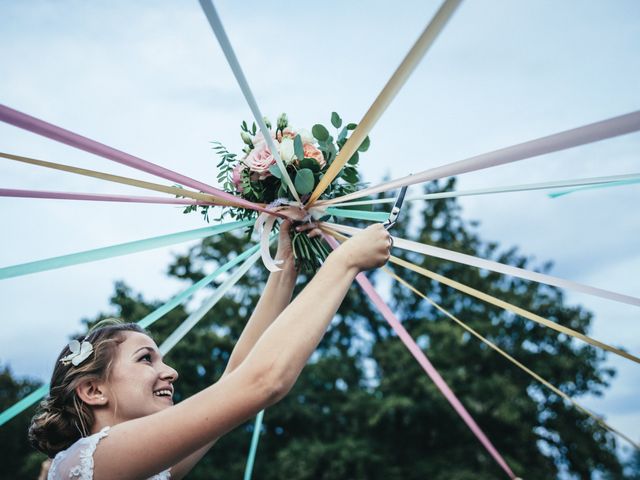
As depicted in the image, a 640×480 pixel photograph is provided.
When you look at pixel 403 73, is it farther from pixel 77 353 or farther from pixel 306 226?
pixel 77 353

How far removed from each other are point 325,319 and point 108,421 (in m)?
1.14

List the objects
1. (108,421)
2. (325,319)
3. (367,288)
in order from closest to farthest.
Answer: (325,319), (108,421), (367,288)

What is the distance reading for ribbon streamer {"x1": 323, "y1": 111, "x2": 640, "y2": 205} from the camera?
1.56m

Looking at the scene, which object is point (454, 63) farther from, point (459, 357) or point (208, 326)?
point (208, 326)

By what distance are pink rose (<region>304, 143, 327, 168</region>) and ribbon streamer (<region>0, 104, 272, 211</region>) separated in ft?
1.27

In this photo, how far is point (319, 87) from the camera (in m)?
3.12

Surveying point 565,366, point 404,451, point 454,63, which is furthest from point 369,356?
point 454,63

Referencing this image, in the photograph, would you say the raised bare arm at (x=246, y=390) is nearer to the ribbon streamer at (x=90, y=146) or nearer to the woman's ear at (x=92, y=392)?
the woman's ear at (x=92, y=392)

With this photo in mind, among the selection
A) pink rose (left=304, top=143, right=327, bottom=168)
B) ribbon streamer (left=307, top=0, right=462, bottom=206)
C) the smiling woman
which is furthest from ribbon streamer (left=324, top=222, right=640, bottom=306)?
ribbon streamer (left=307, top=0, right=462, bottom=206)

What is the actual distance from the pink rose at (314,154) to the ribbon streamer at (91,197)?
50 centimetres

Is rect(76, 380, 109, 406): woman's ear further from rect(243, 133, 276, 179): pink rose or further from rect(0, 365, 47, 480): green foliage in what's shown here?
rect(0, 365, 47, 480): green foliage

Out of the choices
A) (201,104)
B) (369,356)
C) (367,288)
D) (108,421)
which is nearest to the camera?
(108,421)

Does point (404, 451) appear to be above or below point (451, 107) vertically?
below

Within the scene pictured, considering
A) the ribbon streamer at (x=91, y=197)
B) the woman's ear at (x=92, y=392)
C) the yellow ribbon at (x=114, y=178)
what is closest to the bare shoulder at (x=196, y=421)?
the woman's ear at (x=92, y=392)
